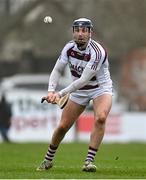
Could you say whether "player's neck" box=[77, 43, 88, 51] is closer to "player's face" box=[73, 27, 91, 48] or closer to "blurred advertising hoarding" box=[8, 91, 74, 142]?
"player's face" box=[73, 27, 91, 48]

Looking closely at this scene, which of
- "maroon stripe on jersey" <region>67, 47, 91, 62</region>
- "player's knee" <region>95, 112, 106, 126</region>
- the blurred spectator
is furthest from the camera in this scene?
the blurred spectator

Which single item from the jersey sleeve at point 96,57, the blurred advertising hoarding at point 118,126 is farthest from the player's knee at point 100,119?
the blurred advertising hoarding at point 118,126

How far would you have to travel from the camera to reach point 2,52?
208 ft

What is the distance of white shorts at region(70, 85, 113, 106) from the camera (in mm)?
16516

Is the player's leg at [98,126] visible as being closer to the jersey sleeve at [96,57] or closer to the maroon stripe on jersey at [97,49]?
the jersey sleeve at [96,57]

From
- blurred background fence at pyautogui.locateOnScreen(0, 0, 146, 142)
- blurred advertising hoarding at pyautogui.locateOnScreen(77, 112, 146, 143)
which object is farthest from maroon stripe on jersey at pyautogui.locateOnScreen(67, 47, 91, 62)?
blurred background fence at pyautogui.locateOnScreen(0, 0, 146, 142)

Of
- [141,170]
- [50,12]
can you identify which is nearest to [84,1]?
[50,12]

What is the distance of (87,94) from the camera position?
16.6m

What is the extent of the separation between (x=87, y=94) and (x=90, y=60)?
71 cm

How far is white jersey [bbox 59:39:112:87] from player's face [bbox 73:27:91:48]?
0.47 ft

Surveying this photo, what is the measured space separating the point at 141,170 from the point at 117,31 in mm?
40570

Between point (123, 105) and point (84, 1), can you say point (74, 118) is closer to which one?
point (123, 105)

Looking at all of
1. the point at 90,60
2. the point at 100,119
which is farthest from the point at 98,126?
the point at 90,60

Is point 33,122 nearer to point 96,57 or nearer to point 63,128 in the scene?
point 63,128
